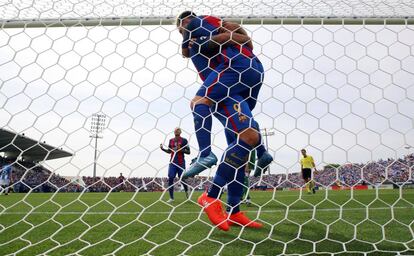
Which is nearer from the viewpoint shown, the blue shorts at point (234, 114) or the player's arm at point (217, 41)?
the blue shorts at point (234, 114)

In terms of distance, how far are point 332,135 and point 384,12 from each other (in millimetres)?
1494

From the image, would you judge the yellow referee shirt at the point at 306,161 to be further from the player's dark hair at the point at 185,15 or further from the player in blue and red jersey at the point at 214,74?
the player's dark hair at the point at 185,15

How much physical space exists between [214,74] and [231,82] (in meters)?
0.14

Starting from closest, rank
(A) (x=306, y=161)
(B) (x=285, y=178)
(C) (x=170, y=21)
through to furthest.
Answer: (B) (x=285, y=178) < (C) (x=170, y=21) < (A) (x=306, y=161)

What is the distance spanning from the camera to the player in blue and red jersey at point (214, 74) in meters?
2.37

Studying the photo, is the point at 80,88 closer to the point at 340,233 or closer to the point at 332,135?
the point at 332,135

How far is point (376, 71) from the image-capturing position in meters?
2.60

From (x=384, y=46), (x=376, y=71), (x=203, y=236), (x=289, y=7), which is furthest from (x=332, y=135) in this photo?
(x=289, y=7)

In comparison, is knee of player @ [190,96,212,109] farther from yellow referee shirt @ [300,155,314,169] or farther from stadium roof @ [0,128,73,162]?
yellow referee shirt @ [300,155,314,169]

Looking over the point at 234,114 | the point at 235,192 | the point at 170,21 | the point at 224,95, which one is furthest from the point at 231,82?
the point at 170,21

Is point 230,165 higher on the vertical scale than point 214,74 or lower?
lower

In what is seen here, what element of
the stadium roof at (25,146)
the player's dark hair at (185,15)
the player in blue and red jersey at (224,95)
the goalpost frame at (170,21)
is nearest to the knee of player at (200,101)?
the player in blue and red jersey at (224,95)

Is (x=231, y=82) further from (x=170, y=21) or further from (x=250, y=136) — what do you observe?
(x=170, y=21)

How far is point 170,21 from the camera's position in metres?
3.17
